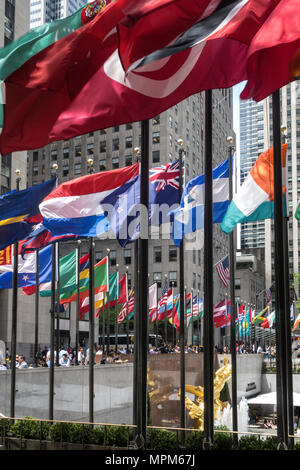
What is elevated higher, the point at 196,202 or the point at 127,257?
the point at 127,257

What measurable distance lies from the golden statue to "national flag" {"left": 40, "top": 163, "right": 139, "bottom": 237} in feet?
Answer: 32.7

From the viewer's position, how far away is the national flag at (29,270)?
1065 inches

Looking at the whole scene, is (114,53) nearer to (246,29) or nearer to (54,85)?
(54,85)

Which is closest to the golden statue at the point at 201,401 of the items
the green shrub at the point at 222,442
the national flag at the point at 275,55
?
the green shrub at the point at 222,442

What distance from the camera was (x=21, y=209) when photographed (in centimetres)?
2038

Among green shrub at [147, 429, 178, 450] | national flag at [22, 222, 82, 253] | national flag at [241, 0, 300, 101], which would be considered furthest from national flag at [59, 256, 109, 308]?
national flag at [241, 0, 300, 101]

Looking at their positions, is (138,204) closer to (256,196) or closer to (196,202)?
(196,202)

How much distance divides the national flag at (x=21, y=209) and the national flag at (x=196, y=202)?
4236 millimetres

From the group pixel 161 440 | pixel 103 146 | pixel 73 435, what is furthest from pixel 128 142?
pixel 161 440

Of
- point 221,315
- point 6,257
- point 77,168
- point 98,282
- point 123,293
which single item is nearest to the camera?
point 6,257

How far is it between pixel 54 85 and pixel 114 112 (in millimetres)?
1305

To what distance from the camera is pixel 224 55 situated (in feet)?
38.0

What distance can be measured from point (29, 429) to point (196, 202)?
9.10 metres
